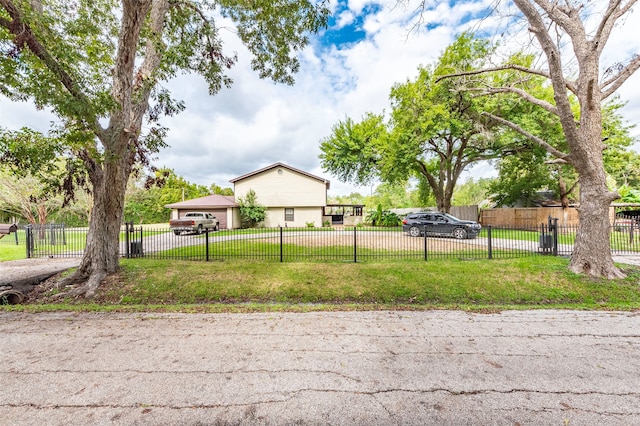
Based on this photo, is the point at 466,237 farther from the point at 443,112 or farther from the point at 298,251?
the point at 298,251

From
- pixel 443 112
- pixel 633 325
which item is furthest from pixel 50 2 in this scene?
pixel 443 112

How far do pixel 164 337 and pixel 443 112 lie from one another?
61.5 feet

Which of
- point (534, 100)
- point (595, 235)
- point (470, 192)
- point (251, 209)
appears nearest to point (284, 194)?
point (251, 209)

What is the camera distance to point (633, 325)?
4184mm

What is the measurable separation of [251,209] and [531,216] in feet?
80.4

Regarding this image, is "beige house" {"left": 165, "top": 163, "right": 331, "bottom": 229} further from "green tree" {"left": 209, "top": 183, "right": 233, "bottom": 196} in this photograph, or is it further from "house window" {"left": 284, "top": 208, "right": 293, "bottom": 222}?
"green tree" {"left": 209, "top": 183, "right": 233, "bottom": 196}

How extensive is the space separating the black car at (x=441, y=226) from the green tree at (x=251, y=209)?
540 inches

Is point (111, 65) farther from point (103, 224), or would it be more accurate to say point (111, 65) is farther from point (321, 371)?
point (321, 371)

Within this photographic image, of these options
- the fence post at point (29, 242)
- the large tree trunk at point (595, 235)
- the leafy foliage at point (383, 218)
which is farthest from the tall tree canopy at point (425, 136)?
the fence post at point (29, 242)

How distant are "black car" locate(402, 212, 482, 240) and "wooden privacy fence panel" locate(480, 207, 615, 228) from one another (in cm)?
Result: 923

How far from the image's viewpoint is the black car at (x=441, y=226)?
14.2m

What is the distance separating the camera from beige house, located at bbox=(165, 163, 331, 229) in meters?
24.9

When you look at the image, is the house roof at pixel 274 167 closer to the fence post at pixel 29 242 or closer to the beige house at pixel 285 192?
the beige house at pixel 285 192

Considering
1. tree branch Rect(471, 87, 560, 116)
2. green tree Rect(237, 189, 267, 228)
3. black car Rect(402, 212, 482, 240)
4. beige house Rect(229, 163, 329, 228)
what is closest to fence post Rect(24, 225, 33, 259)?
green tree Rect(237, 189, 267, 228)
